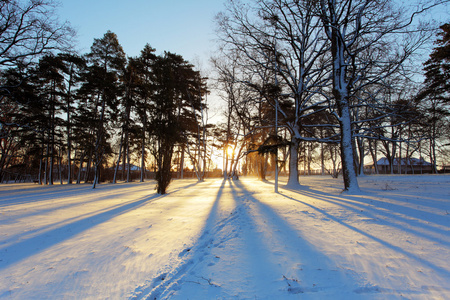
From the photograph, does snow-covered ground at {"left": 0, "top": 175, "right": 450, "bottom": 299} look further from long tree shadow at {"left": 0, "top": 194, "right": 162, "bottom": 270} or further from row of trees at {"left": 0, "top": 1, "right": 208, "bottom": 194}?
row of trees at {"left": 0, "top": 1, "right": 208, "bottom": 194}

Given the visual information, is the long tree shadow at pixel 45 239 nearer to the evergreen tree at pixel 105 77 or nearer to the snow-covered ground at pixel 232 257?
the snow-covered ground at pixel 232 257

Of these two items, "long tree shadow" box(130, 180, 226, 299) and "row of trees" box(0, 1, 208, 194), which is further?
"row of trees" box(0, 1, 208, 194)

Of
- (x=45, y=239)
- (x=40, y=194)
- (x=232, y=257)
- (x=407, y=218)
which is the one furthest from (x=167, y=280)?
(x=40, y=194)

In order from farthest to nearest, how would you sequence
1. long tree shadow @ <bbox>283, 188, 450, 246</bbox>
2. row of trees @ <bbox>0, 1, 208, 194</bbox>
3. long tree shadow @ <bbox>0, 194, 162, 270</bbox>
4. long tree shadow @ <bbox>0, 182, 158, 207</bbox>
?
1. row of trees @ <bbox>0, 1, 208, 194</bbox>
2. long tree shadow @ <bbox>0, 182, 158, 207</bbox>
3. long tree shadow @ <bbox>283, 188, 450, 246</bbox>
4. long tree shadow @ <bbox>0, 194, 162, 270</bbox>

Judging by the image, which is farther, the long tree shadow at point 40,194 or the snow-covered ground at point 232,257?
the long tree shadow at point 40,194

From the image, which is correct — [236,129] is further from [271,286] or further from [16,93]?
[271,286]

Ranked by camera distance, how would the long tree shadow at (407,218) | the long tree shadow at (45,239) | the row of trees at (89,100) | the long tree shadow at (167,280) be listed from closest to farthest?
the long tree shadow at (167,280)
the long tree shadow at (45,239)
the long tree shadow at (407,218)
the row of trees at (89,100)

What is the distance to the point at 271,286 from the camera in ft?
7.24

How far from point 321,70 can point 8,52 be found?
2011 centimetres

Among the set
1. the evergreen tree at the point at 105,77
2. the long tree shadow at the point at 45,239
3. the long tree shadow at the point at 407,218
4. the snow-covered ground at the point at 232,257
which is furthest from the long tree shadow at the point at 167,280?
the evergreen tree at the point at 105,77

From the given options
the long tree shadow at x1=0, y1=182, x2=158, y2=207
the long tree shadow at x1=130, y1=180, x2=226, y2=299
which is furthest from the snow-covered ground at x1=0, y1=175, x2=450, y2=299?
the long tree shadow at x1=0, y1=182, x2=158, y2=207

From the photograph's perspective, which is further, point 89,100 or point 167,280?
point 89,100

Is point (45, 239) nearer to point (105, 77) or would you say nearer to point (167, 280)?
point (167, 280)

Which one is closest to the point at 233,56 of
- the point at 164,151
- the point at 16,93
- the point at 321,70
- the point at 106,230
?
the point at 321,70
